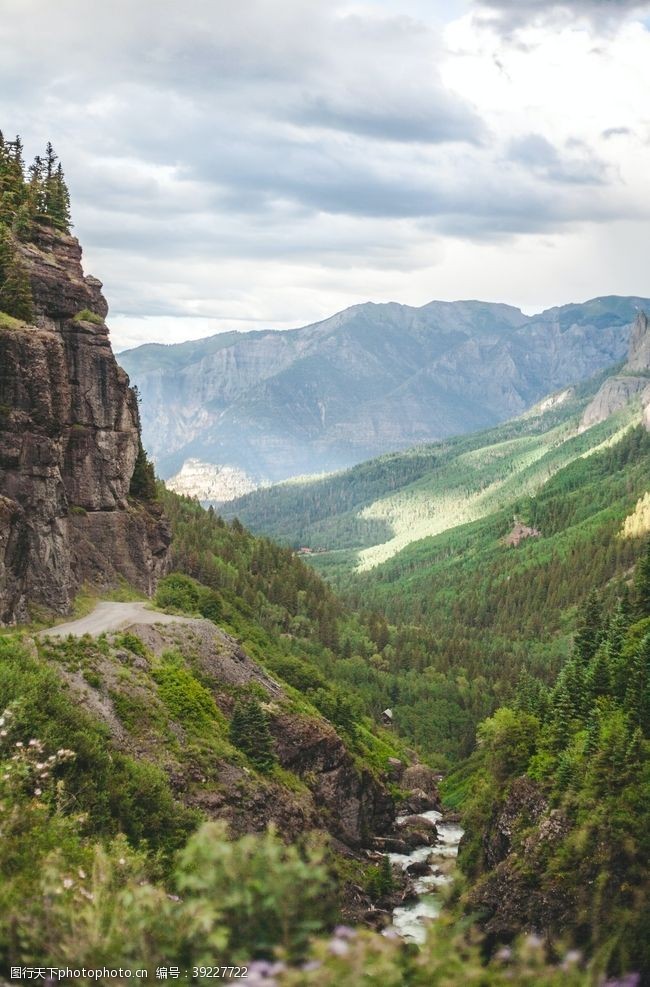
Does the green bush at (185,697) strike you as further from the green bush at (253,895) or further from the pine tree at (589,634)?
the green bush at (253,895)

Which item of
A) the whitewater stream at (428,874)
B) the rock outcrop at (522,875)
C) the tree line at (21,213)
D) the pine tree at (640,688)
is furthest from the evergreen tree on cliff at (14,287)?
the pine tree at (640,688)

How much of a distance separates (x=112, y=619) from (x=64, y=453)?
19.3 m

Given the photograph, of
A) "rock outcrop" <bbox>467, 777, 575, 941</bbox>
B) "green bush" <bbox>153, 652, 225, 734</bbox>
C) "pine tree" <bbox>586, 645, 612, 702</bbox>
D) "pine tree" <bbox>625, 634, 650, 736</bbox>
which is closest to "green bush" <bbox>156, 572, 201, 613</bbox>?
"green bush" <bbox>153, 652, 225, 734</bbox>

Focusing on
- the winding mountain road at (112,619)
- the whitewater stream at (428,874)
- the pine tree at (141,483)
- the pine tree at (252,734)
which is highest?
the pine tree at (141,483)

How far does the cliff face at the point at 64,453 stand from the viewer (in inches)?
2598

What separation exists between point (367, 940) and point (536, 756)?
60.6 m

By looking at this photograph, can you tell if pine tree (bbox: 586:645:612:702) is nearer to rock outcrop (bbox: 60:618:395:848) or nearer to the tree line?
rock outcrop (bbox: 60:618:395:848)

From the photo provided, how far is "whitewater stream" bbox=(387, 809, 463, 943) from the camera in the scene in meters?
64.7

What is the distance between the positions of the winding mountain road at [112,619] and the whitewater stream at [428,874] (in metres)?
30.6

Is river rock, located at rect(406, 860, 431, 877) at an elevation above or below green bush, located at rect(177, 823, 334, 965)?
below

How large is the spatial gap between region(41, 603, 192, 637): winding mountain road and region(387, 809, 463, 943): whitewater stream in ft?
100

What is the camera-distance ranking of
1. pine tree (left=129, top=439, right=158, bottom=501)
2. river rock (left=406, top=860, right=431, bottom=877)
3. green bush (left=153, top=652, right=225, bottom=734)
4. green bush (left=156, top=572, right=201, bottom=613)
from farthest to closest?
pine tree (left=129, top=439, right=158, bottom=501) → green bush (left=156, top=572, right=201, bottom=613) → river rock (left=406, top=860, right=431, bottom=877) → green bush (left=153, top=652, right=225, bottom=734)

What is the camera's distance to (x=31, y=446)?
2653 inches

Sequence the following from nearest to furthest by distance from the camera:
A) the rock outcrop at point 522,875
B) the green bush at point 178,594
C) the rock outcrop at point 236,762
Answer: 1. the rock outcrop at point 236,762
2. the rock outcrop at point 522,875
3. the green bush at point 178,594
